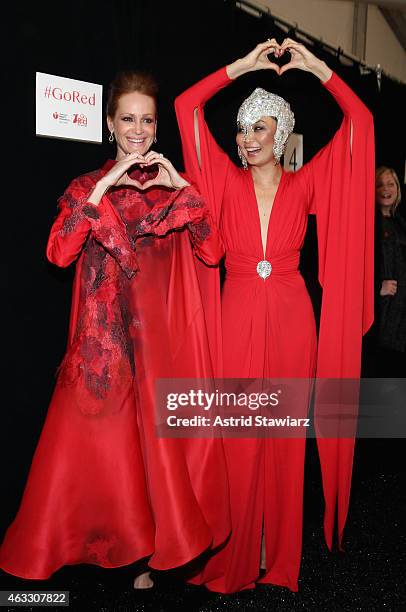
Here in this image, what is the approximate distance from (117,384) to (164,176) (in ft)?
2.38

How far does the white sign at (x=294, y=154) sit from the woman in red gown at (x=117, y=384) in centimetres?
127

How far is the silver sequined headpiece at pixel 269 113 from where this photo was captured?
2303 mm

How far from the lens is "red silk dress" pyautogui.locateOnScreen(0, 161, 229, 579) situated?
78.0 inches

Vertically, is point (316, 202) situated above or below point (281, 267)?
above

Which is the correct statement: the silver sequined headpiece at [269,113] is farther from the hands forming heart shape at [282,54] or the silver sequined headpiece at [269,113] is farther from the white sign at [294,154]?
the white sign at [294,154]

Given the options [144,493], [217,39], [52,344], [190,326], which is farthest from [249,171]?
[144,493]

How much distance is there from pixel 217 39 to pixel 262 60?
29.5 inches

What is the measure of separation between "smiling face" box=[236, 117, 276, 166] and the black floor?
5.45 feet

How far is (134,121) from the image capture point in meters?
2.09

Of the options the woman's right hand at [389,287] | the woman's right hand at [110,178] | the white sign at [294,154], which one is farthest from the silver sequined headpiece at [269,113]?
the woman's right hand at [389,287]

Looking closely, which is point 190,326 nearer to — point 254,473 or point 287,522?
point 254,473

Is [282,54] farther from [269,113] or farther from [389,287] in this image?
[389,287]

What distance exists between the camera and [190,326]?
2.23 m
